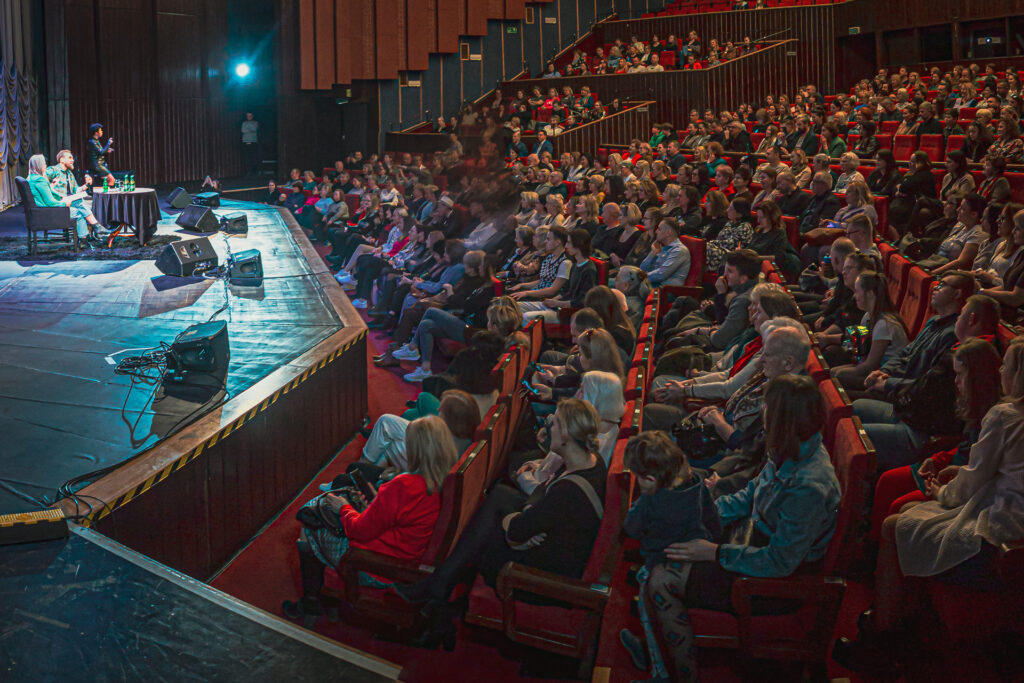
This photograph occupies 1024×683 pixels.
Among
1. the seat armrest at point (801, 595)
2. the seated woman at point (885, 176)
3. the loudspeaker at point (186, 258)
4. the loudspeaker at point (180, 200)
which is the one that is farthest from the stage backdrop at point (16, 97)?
the seat armrest at point (801, 595)

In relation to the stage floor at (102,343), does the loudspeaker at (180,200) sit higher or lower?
higher

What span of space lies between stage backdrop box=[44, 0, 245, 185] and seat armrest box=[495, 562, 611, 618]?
36.4 feet

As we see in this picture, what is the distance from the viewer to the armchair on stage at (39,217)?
713 centimetres

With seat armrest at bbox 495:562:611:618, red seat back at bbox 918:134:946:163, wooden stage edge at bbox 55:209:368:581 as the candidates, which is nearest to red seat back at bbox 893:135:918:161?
red seat back at bbox 918:134:946:163

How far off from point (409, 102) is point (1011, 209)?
11750 millimetres

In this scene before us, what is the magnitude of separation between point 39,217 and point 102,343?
341 cm

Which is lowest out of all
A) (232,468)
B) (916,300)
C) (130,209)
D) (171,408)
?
(232,468)

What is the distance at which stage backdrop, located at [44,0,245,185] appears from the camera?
11375mm

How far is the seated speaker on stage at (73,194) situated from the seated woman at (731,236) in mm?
5434

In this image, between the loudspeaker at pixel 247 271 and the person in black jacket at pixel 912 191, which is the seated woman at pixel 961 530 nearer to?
the person in black jacket at pixel 912 191

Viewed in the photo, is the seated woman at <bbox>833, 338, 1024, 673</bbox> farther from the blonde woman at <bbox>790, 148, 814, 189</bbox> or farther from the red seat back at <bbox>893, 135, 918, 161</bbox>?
the red seat back at <bbox>893, 135, 918, 161</bbox>

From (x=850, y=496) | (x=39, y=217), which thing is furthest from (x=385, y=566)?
(x=39, y=217)

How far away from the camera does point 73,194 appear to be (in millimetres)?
7508

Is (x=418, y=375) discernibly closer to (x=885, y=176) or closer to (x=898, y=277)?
(x=898, y=277)
